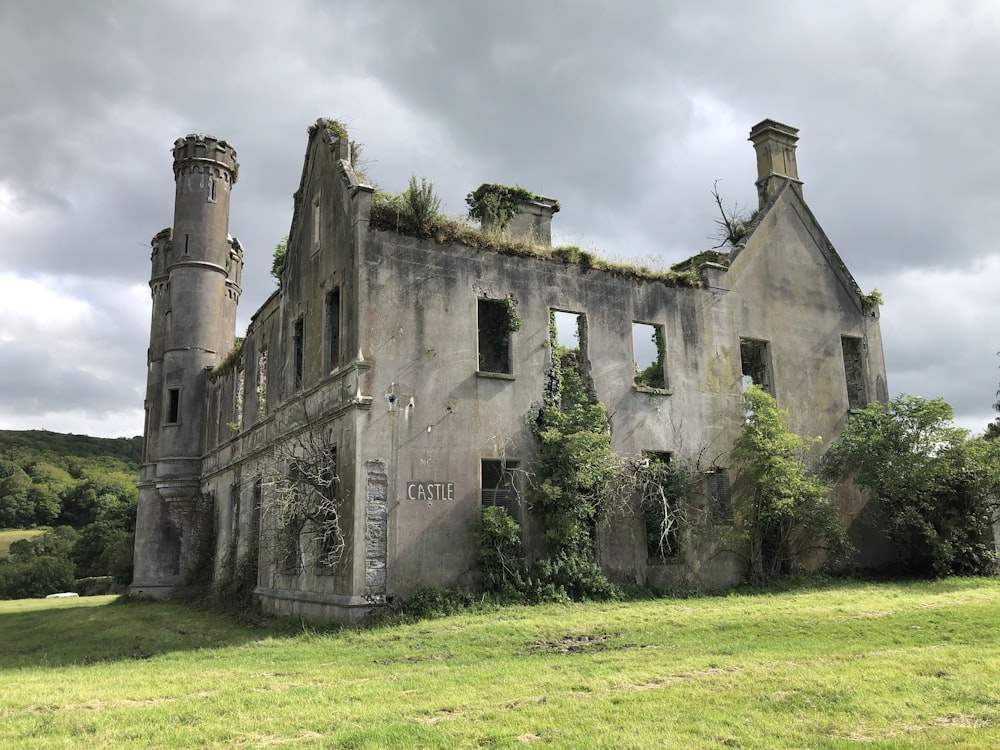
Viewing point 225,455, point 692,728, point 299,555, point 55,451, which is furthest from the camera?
point 55,451

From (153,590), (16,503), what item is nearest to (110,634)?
(153,590)

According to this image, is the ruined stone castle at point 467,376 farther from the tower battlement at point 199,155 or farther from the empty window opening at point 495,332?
the tower battlement at point 199,155

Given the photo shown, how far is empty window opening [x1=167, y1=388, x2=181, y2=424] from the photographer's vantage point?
3120 centimetres

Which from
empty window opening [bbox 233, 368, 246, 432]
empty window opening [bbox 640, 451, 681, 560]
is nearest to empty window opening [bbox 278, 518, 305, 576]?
empty window opening [bbox 640, 451, 681, 560]

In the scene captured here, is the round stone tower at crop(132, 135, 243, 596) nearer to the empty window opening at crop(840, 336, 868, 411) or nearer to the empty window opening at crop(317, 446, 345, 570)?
the empty window opening at crop(317, 446, 345, 570)

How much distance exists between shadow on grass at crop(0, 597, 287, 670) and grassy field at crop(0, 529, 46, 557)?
4649cm

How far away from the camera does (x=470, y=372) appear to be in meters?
17.7

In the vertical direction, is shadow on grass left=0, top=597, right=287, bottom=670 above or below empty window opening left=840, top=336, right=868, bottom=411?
below

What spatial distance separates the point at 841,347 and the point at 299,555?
16.5 m

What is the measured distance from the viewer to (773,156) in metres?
24.7

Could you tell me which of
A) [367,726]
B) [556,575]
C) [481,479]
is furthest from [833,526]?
[367,726]

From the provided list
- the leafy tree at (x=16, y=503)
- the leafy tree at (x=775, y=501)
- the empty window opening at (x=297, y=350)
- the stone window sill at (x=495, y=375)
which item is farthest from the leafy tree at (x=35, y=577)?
the leafy tree at (x=775, y=501)

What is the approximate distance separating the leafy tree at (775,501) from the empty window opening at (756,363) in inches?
54.2

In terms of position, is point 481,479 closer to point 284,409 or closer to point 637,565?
point 637,565
